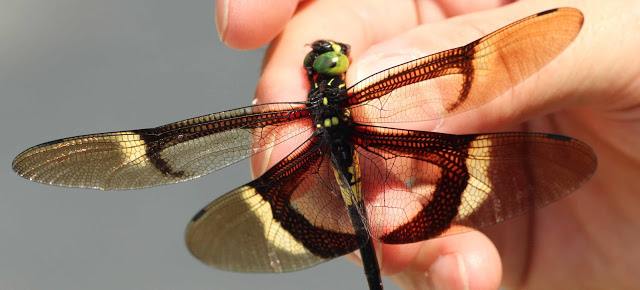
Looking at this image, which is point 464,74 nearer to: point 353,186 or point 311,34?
point 353,186

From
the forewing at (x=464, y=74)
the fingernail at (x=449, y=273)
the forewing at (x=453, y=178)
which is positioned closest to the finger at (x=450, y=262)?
the fingernail at (x=449, y=273)

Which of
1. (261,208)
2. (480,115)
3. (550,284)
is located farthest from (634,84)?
(261,208)

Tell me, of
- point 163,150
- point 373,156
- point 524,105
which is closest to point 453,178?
point 373,156

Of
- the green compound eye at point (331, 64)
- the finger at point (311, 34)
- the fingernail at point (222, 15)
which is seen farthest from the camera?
the fingernail at point (222, 15)

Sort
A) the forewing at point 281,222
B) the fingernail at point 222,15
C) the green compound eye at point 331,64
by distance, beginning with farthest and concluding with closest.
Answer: the fingernail at point 222,15 < the green compound eye at point 331,64 < the forewing at point 281,222

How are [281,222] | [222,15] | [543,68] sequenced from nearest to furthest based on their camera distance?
[281,222], [543,68], [222,15]

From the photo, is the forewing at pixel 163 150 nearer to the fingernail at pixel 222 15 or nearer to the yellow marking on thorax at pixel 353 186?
the yellow marking on thorax at pixel 353 186

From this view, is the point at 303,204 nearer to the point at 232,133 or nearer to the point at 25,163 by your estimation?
the point at 232,133
